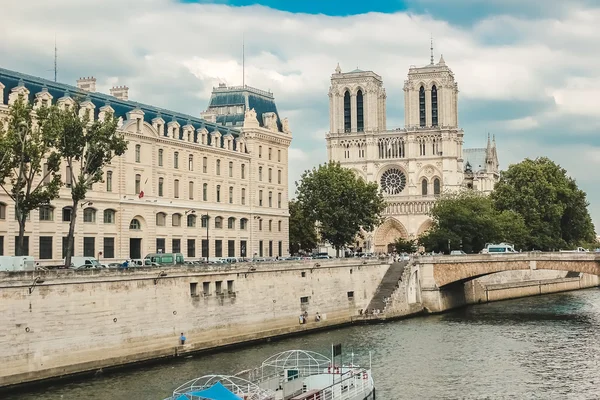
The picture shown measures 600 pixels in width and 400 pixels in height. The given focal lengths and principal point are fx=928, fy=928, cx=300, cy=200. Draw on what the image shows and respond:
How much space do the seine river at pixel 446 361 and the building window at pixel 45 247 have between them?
20838 millimetres

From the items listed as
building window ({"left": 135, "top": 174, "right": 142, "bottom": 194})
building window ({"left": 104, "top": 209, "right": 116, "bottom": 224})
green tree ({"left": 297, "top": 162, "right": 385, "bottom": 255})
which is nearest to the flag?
building window ({"left": 104, "top": 209, "right": 116, "bottom": 224})

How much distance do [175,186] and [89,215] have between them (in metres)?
12.1

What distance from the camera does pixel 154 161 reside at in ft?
280

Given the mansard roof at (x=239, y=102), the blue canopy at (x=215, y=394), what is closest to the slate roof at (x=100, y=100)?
the mansard roof at (x=239, y=102)

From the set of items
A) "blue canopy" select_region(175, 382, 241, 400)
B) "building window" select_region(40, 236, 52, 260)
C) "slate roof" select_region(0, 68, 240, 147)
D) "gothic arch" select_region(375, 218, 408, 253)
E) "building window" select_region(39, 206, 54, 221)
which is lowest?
"blue canopy" select_region(175, 382, 241, 400)

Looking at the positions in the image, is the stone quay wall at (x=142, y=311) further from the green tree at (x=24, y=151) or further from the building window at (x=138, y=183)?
the building window at (x=138, y=183)

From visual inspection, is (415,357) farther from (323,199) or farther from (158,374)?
(323,199)

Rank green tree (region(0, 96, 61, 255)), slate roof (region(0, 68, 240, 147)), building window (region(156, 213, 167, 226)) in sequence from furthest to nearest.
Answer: building window (region(156, 213, 167, 226))
slate roof (region(0, 68, 240, 147))
green tree (region(0, 96, 61, 255))

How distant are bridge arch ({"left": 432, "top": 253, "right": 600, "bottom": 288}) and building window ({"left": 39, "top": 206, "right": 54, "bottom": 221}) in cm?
3759

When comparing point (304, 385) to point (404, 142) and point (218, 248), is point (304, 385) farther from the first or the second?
point (404, 142)

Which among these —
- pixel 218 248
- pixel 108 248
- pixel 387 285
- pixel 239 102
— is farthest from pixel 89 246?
pixel 239 102

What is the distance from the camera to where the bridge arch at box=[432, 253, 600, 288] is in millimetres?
89250

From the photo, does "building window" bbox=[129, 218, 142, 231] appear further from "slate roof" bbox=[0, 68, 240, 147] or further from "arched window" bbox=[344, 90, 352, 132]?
"arched window" bbox=[344, 90, 352, 132]

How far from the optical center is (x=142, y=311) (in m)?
56.5
